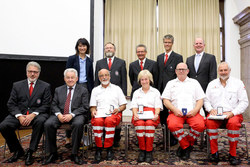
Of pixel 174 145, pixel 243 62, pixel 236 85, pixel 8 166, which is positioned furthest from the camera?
pixel 243 62

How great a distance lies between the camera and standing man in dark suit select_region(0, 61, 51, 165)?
249 centimetres

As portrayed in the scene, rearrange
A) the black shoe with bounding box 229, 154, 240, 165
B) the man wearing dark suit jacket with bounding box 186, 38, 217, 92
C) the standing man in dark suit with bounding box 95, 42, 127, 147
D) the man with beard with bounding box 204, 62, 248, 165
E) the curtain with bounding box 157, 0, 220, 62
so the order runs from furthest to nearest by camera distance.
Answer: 1. the curtain with bounding box 157, 0, 220, 62
2. the standing man in dark suit with bounding box 95, 42, 127, 147
3. the man wearing dark suit jacket with bounding box 186, 38, 217, 92
4. the man with beard with bounding box 204, 62, 248, 165
5. the black shoe with bounding box 229, 154, 240, 165

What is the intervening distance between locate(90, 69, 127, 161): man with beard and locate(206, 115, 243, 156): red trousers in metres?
1.23

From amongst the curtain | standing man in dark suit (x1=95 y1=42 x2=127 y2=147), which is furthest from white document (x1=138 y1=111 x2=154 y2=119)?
the curtain

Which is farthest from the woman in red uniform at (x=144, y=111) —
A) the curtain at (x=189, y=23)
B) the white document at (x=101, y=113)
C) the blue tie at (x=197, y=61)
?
the curtain at (x=189, y=23)

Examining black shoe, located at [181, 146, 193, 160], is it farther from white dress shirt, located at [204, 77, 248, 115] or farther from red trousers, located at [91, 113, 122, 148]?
red trousers, located at [91, 113, 122, 148]

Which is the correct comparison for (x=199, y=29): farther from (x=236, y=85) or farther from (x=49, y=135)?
(x=49, y=135)

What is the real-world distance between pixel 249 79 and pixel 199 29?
6.73 feet

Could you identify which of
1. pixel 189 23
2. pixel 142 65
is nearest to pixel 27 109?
pixel 142 65

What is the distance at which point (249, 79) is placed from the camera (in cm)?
537

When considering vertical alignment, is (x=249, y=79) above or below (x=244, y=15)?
below

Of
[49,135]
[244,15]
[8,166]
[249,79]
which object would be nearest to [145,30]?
[244,15]

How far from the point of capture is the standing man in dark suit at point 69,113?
7.98ft

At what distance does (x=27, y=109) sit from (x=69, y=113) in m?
0.61
